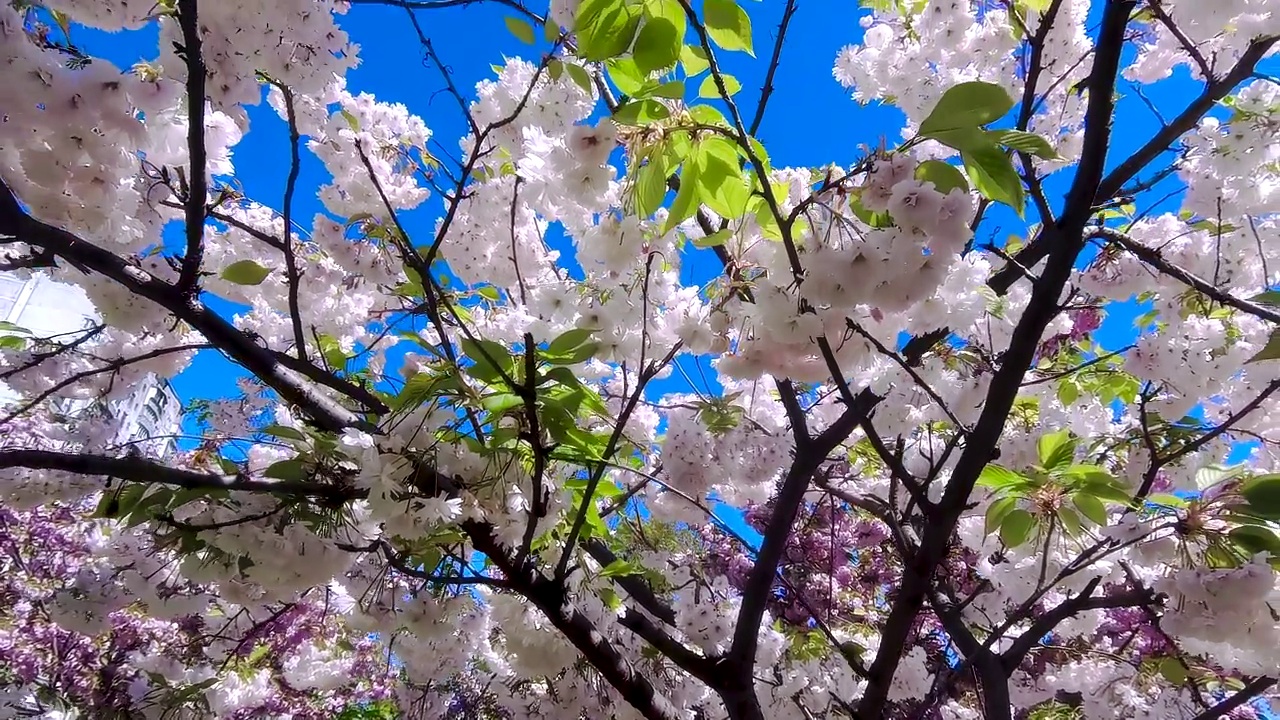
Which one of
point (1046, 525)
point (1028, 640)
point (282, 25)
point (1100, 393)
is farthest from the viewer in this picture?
point (1100, 393)

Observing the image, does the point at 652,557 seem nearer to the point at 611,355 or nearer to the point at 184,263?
the point at 611,355

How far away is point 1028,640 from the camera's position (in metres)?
2.23

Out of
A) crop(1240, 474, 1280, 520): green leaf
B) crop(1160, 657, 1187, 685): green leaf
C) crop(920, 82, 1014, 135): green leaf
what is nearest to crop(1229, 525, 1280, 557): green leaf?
crop(1240, 474, 1280, 520): green leaf

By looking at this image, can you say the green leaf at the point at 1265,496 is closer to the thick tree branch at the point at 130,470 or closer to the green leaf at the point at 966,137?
the green leaf at the point at 966,137

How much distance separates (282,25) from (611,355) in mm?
1177

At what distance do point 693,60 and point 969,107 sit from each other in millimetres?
586

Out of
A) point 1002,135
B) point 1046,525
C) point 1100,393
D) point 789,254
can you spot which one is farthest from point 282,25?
point 1100,393

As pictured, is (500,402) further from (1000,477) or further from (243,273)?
(1000,477)

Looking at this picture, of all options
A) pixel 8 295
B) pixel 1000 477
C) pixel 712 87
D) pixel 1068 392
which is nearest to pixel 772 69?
pixel 712 87

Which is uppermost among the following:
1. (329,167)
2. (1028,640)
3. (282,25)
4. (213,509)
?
(329,167)

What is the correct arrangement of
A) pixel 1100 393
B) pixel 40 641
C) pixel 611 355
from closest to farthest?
pixel 611 355, pixel 1100 393, pixel 40 641

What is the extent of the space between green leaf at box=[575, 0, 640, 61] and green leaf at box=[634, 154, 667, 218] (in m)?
0.23

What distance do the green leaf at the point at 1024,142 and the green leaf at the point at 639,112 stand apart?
1.79ft

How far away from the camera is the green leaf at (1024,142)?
1.10 m
